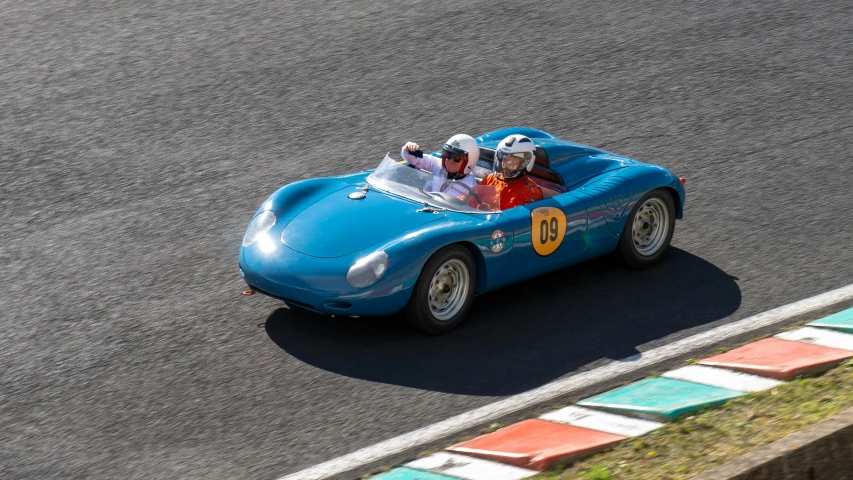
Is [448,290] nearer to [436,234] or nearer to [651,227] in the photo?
[436,234]

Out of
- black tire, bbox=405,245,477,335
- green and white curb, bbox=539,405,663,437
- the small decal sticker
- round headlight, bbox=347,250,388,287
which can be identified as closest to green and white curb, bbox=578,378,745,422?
green and white curb, bbox=539,405,663,437

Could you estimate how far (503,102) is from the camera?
11266 millimetres

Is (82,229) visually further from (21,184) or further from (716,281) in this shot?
(716,281)

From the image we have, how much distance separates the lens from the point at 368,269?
6461mm

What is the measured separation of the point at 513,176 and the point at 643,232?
43.8 inches

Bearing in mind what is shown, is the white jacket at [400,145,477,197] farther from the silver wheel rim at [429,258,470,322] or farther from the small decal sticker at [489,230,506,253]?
the silver wheel rim at [429,258,470,322]

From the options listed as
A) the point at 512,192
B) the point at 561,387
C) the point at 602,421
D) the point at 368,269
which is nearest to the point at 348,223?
the point at 368,269

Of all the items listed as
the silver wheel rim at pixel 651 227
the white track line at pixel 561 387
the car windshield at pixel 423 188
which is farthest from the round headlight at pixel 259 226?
the silver wheel rim at pixel 651 227

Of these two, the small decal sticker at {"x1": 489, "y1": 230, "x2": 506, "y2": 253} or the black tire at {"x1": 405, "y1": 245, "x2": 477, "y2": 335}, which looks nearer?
the black tire at {"x1": 405, "y1": 245, "x2": 477, "y2": 335}

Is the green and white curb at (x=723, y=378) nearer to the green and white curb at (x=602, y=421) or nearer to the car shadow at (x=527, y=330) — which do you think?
the car shadow at (x=527, y=330)

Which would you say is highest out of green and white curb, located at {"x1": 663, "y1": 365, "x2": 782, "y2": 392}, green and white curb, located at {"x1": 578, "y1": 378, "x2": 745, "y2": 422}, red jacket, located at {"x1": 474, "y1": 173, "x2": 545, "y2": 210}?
red jacket, located at {"x1": 474, "y1": 173, "x2": 545, "y2": 210}

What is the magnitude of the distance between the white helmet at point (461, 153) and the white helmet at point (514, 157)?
0.17 meters

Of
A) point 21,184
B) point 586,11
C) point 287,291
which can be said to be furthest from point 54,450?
point 586,11

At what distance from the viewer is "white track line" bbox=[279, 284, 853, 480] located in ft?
17.5
